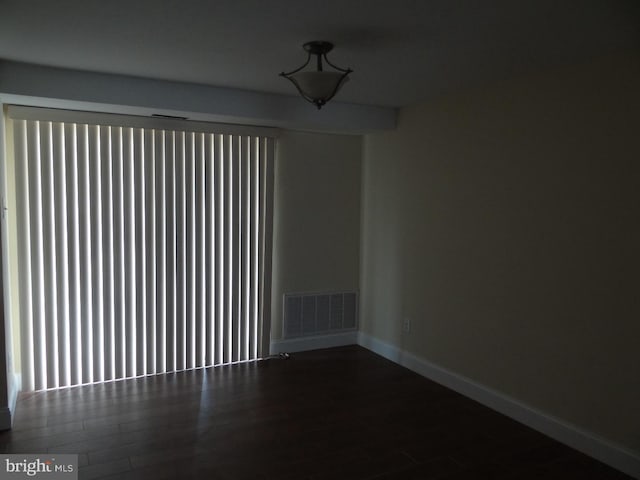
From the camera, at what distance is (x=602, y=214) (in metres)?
2.85

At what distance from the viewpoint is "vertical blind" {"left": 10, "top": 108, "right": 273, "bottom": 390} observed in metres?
3.75

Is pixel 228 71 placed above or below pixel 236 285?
above

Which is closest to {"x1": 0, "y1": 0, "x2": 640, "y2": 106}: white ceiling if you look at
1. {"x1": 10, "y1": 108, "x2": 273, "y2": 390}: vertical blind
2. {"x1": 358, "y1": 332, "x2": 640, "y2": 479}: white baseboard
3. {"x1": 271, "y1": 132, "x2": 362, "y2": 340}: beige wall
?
{"x1": 10, "y1": 108, "x2": 273, "y2": 390}: vertical blind

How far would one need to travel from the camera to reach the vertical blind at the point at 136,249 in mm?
3748

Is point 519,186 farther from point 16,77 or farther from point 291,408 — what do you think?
point 16,77

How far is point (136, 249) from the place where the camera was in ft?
13.3

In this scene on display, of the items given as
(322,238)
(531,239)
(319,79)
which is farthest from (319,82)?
(322,238)

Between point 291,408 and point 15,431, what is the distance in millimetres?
1736

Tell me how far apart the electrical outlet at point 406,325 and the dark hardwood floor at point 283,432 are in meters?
0.44

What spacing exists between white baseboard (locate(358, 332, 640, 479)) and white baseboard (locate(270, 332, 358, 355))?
1.66 feet

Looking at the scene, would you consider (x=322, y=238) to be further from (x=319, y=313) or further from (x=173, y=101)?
(x=173, y=101)

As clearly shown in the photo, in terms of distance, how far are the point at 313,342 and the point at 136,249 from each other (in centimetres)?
190

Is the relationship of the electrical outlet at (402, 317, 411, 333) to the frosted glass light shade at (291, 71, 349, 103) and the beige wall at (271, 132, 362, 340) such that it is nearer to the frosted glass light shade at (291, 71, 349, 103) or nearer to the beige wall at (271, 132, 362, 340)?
the beige wall at (271, 132, 362, 340)

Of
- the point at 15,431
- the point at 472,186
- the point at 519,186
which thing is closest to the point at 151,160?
the point at 15,431
